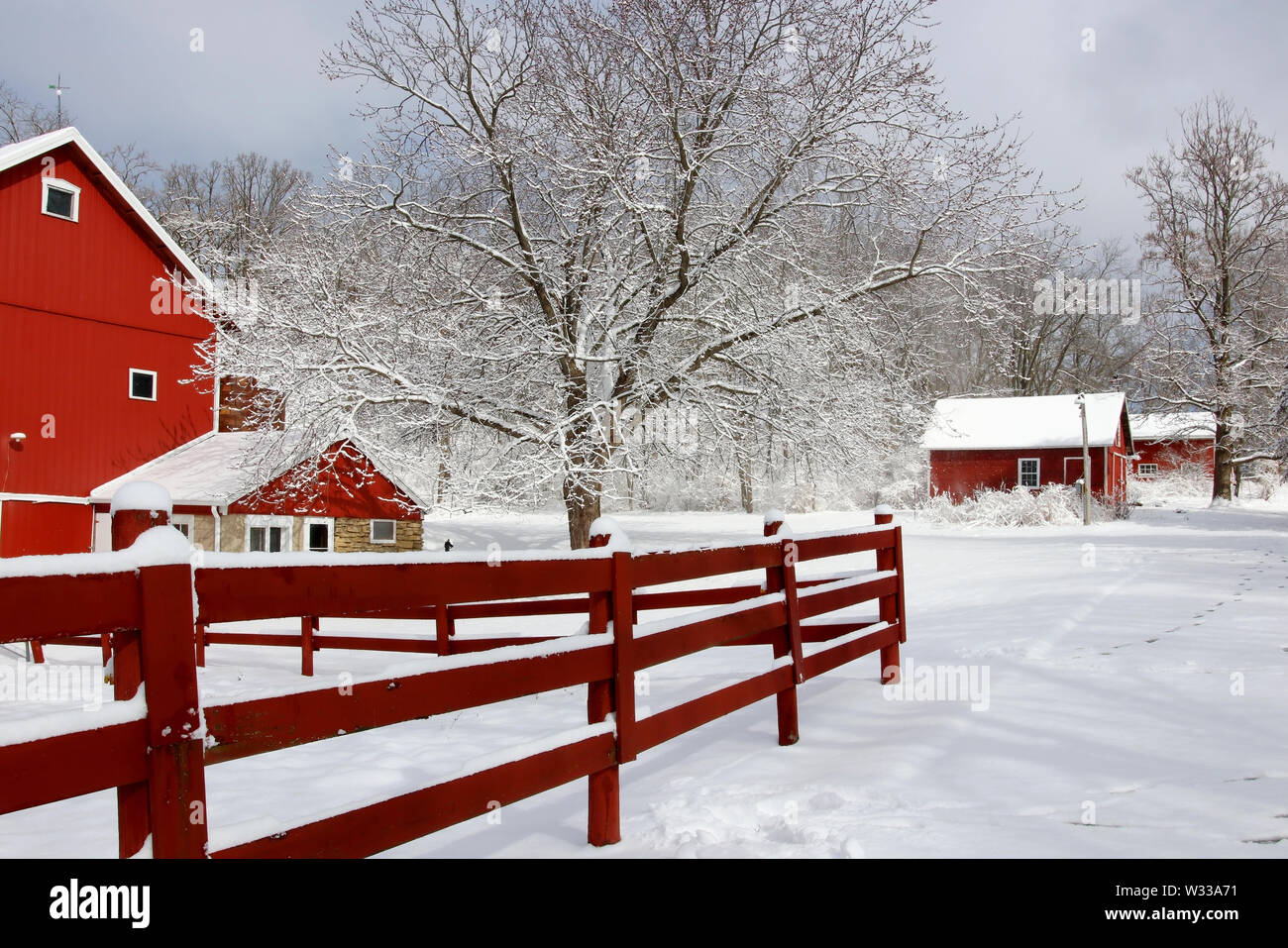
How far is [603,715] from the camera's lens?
3842mm

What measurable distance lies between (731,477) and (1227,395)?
27002mm

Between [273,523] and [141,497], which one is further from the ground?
[141,497]

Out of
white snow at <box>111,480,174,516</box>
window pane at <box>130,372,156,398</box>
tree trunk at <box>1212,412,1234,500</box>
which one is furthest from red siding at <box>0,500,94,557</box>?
tree trunk at <box>1212,412,1234,500</box>

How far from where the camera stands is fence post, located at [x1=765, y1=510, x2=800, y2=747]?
5.43m

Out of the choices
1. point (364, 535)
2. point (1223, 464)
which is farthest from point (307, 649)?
point (1223, 464)

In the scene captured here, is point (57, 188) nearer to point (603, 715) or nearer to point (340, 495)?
point (340, 495)

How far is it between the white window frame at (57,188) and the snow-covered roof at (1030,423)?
97.9 ft

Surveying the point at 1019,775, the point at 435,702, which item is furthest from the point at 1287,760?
the point at 435,702

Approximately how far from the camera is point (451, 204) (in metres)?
17.1

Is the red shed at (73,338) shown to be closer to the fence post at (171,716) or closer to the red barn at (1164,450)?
the fence post at (171,716)

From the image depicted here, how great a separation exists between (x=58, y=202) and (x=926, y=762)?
2076cm

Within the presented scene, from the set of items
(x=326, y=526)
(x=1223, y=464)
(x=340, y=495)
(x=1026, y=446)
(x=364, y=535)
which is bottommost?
(x=364, y=535)

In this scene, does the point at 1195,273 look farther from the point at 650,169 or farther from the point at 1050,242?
the point at 650,169

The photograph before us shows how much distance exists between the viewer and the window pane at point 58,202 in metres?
18.5
